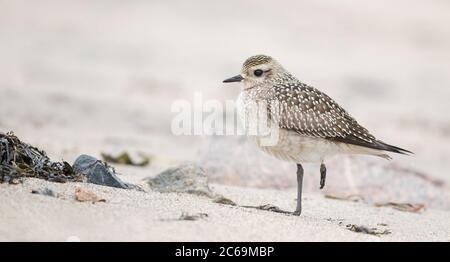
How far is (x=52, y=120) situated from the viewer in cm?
1282

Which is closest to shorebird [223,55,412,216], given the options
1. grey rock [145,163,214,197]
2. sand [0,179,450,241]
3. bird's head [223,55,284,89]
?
bird's head [223,55,284,89]

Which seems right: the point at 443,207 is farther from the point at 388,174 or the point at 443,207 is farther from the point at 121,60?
the point at 121,60

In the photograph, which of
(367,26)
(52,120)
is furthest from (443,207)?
(367,26)

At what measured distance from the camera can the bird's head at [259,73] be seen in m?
8.22

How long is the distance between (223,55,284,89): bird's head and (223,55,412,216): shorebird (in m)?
0.19

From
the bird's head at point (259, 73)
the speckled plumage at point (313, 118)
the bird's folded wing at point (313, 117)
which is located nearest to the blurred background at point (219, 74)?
the bird's head at point (259, 73)

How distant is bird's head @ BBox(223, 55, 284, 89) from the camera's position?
8219 millimetres

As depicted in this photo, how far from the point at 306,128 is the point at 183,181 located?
122 cm

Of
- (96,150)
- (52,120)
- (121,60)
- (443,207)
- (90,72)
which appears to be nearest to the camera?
(443,207)

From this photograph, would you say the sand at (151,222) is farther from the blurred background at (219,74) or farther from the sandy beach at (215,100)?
the blurred background at (219,74)

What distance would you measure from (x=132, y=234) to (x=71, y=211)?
54 cm

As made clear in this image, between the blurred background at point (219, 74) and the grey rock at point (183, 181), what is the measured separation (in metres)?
0.85

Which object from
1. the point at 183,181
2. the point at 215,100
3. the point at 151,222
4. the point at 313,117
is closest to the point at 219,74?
the point at 215,100
